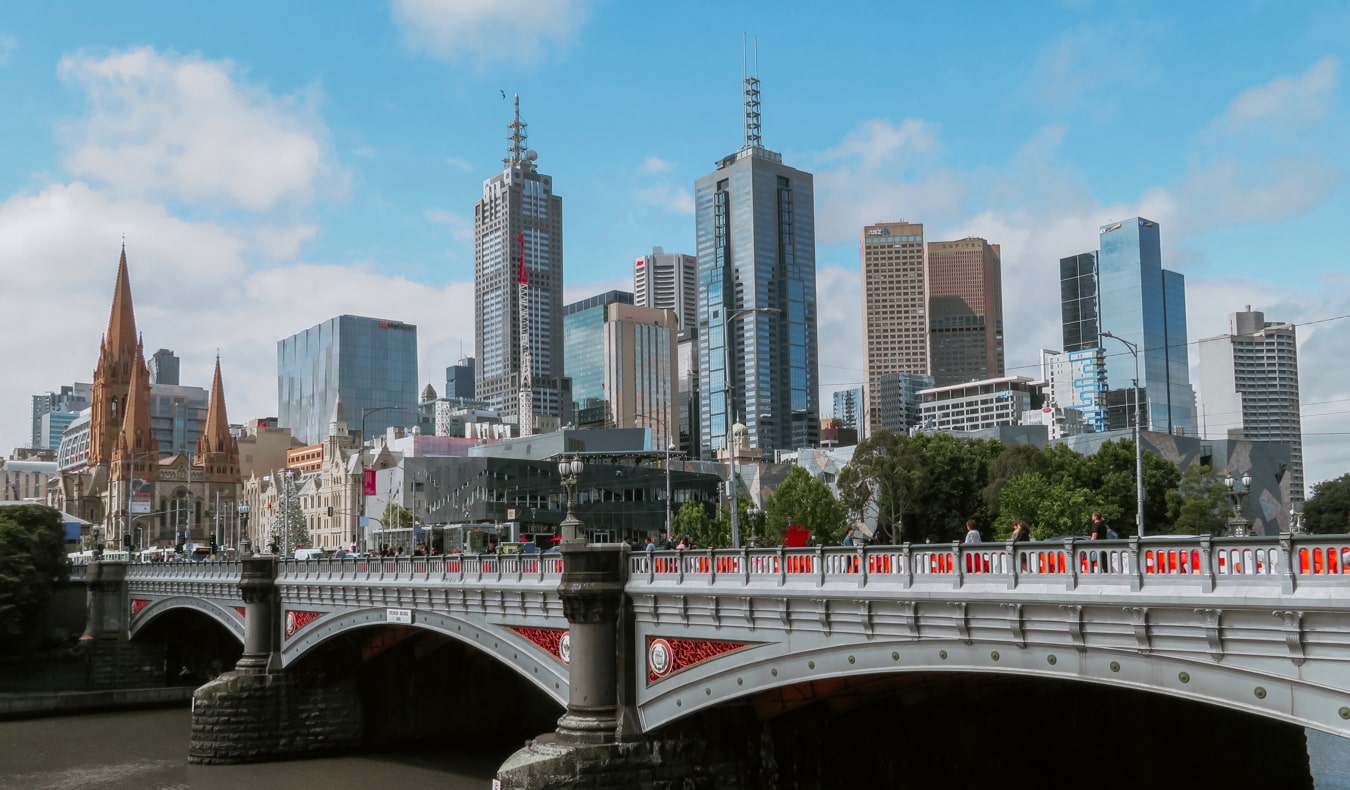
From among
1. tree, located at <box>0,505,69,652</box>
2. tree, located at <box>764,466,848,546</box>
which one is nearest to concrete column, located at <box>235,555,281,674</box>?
tree, located at <box>0,505,69,652</box>

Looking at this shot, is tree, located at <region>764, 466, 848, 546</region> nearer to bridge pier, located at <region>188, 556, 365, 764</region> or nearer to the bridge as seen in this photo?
bridge pier, located at <region>188, 556, 365, 764</region>

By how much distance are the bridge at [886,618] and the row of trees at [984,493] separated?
4161cm

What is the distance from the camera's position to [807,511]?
284ft

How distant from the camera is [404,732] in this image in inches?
1960

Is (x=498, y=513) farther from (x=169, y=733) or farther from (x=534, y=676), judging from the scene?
(x=534, y=676)

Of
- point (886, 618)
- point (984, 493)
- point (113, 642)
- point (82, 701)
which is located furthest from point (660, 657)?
point (984, 493)

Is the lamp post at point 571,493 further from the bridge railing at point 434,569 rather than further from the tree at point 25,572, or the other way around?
the tree at point 25,572

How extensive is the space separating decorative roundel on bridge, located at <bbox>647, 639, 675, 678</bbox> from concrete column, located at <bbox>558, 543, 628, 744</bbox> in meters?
1.11

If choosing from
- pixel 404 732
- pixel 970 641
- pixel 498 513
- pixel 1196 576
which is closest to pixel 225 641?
pixel 404 732

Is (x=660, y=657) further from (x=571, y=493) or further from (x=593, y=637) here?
(x=571, y=493)

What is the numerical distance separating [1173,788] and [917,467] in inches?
1895

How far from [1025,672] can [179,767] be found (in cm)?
3711

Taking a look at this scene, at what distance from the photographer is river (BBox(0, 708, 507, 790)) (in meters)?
43.6

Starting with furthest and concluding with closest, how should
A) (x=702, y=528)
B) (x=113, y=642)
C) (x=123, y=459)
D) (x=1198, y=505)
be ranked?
(x=123, y=459) < (x=702, y=528) < (x=113, y=642) < (x=1198, y=505)
